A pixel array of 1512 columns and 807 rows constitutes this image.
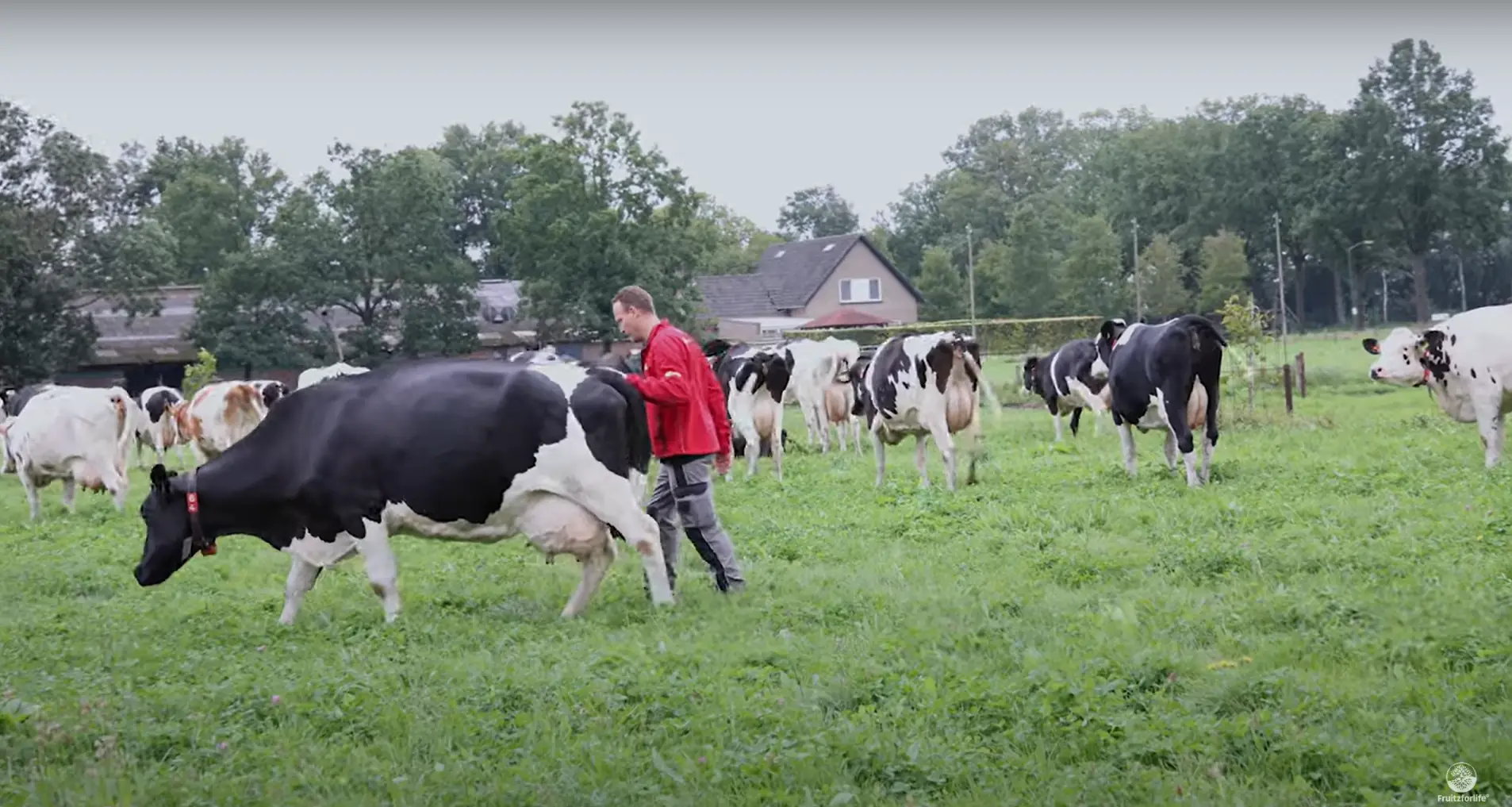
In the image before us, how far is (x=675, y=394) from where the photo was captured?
9172 mm

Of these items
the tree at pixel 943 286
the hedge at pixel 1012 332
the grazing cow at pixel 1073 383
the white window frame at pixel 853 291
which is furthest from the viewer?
the white window frame at pixel 853 291

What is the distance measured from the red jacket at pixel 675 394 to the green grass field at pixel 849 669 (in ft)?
3.35

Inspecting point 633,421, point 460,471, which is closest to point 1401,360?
point 633,421

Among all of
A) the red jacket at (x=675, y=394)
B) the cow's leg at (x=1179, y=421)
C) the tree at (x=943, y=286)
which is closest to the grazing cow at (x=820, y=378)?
the cow's leg at (x=1179, y=421)

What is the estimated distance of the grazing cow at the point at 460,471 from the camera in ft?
30.2

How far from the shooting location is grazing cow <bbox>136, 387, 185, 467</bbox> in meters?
27.2

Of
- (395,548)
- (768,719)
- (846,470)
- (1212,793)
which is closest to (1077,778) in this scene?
(1212,793)

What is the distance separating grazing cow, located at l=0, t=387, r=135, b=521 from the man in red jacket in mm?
10169

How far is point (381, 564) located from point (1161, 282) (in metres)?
61.3

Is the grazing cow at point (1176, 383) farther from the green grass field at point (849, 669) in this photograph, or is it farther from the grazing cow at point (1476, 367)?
the grazing cow at point (1476, 367)

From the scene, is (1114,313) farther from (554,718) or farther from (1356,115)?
(554,718)

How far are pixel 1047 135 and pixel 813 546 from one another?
107478mm

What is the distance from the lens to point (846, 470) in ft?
62.3

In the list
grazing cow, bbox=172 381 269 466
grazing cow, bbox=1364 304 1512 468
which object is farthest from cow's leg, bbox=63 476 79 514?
grazing cow, bbox=1364 304 1512 468
